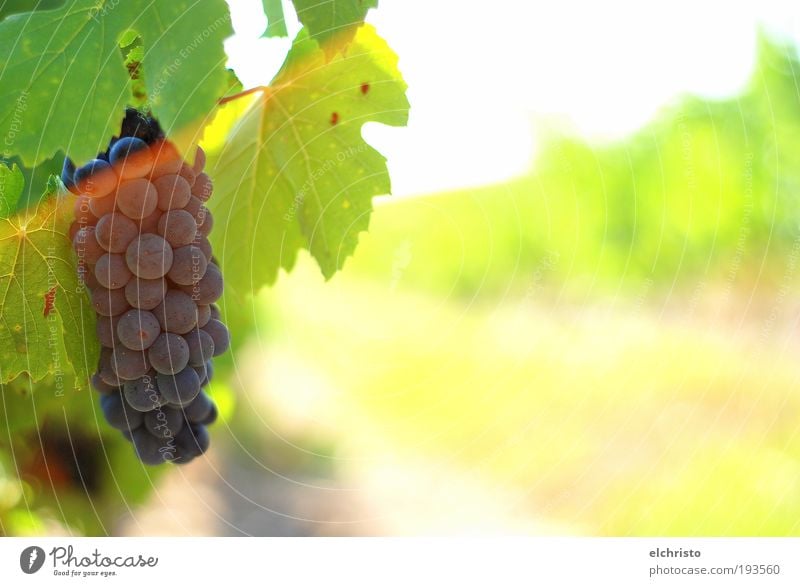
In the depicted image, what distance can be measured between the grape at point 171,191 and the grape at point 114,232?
21mm

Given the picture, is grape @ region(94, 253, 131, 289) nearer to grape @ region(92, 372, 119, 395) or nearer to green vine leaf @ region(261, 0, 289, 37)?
grape @ region(92, 372, 119, 395)

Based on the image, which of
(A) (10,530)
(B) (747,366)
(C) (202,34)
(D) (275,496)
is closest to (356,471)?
(D) (275,496)

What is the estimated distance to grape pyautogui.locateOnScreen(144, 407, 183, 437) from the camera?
43cm

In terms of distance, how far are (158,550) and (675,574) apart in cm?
41

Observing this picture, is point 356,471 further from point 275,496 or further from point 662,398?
point 662,398

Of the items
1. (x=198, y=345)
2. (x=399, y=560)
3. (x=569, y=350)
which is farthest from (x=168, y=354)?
(x=569, y=350)

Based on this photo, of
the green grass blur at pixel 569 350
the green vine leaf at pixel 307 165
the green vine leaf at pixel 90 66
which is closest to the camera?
the green vine leaf at pixel 90 66

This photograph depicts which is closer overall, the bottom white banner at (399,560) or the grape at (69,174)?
the grape at (69,174)

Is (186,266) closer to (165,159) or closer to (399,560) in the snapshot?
(165,159)

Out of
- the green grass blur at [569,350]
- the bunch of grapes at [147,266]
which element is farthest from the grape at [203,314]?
the green grass blur at [569,350]

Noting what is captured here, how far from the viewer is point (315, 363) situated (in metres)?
0.76

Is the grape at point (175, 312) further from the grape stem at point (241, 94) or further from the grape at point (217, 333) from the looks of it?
the grape stem at point (241, 94)

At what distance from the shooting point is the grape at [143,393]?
1.35ft

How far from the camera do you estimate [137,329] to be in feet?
1.30
